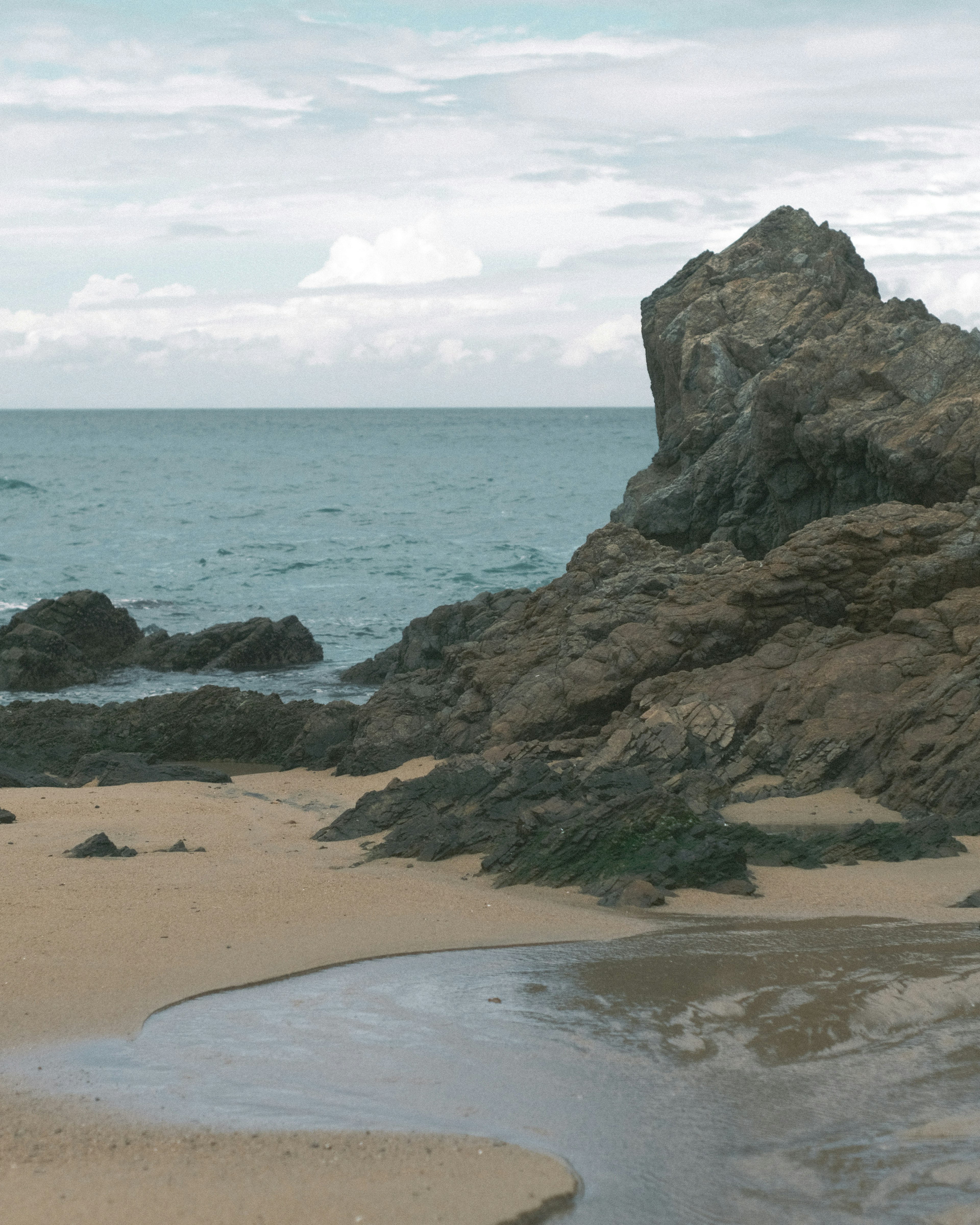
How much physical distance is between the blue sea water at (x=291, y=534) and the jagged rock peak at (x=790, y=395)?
765 cm

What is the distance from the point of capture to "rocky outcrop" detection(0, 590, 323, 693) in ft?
79.0

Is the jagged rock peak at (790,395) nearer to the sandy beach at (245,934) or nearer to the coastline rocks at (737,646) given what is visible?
the coastline rocks at (737,646)

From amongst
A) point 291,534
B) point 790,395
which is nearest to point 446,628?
point 790,395

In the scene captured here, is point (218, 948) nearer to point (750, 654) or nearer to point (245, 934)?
point (245, 934)

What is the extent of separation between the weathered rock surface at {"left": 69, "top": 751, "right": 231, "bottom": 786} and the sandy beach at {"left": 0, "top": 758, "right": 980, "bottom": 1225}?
0.59m

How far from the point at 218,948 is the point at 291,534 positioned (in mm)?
46560

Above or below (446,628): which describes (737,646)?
above

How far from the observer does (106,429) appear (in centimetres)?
17612

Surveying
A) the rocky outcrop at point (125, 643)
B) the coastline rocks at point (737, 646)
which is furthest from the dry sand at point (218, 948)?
the rocky outcrop at point (125, 643)

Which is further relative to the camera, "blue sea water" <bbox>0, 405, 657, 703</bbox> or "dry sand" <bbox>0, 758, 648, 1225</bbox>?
"blue sea water" <bbox>0, 405, 657, 703</bbox>

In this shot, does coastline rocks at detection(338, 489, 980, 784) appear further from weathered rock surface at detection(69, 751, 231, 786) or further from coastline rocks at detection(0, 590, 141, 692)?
coastline rocks at detection(0, 590, 141, 692)

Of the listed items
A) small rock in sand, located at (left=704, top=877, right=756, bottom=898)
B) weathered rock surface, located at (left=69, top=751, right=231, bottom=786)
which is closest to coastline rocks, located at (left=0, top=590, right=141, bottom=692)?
weathered rock surface, located at (left=69, top=751, right=231, bottom=786)

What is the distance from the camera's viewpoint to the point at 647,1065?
19.2 feet

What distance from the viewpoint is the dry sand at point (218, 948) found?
15.1ft
